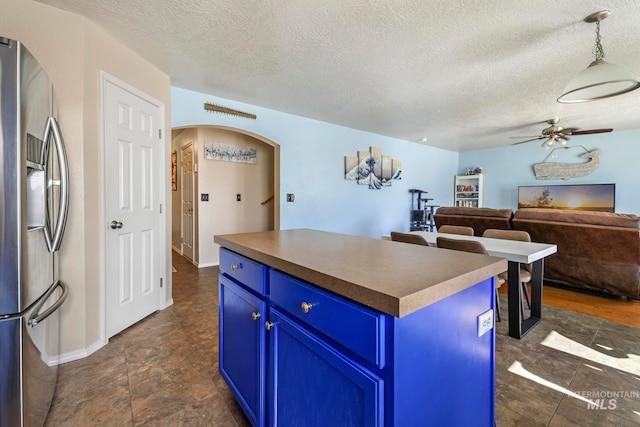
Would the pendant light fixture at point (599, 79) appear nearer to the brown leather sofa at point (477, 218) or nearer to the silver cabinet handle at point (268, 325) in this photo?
the brown leather sofa at point (477, 218)

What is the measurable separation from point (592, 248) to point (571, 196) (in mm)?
3615

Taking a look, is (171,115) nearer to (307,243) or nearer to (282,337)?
(307,243)

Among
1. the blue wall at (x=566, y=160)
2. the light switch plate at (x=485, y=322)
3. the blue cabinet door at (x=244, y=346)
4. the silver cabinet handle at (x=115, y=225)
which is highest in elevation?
the blue wall at (x=566, y=160)

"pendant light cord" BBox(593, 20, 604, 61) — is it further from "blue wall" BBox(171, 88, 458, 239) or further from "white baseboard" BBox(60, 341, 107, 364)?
"white baseboard" BBox(60, 341, 107, 364)

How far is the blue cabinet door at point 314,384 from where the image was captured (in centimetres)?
70

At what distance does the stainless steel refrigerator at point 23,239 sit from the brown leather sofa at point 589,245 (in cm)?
430

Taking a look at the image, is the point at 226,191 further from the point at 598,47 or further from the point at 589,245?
the point at 589,245

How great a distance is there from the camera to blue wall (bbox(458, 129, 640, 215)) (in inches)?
205

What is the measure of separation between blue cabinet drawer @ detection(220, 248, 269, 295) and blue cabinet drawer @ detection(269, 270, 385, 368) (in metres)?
0.12

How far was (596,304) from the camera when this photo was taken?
2.88 m

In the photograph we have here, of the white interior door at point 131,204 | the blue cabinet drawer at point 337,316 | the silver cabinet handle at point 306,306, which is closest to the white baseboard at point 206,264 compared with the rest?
the white interior door at point 131,204

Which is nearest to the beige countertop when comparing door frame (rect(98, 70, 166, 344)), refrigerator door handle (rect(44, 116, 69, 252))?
refrigerator door handle (rect(44, 116, 69, 252))

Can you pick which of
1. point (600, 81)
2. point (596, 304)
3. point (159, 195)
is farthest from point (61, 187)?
point (596, 304)

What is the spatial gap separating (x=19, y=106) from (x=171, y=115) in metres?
2.04
